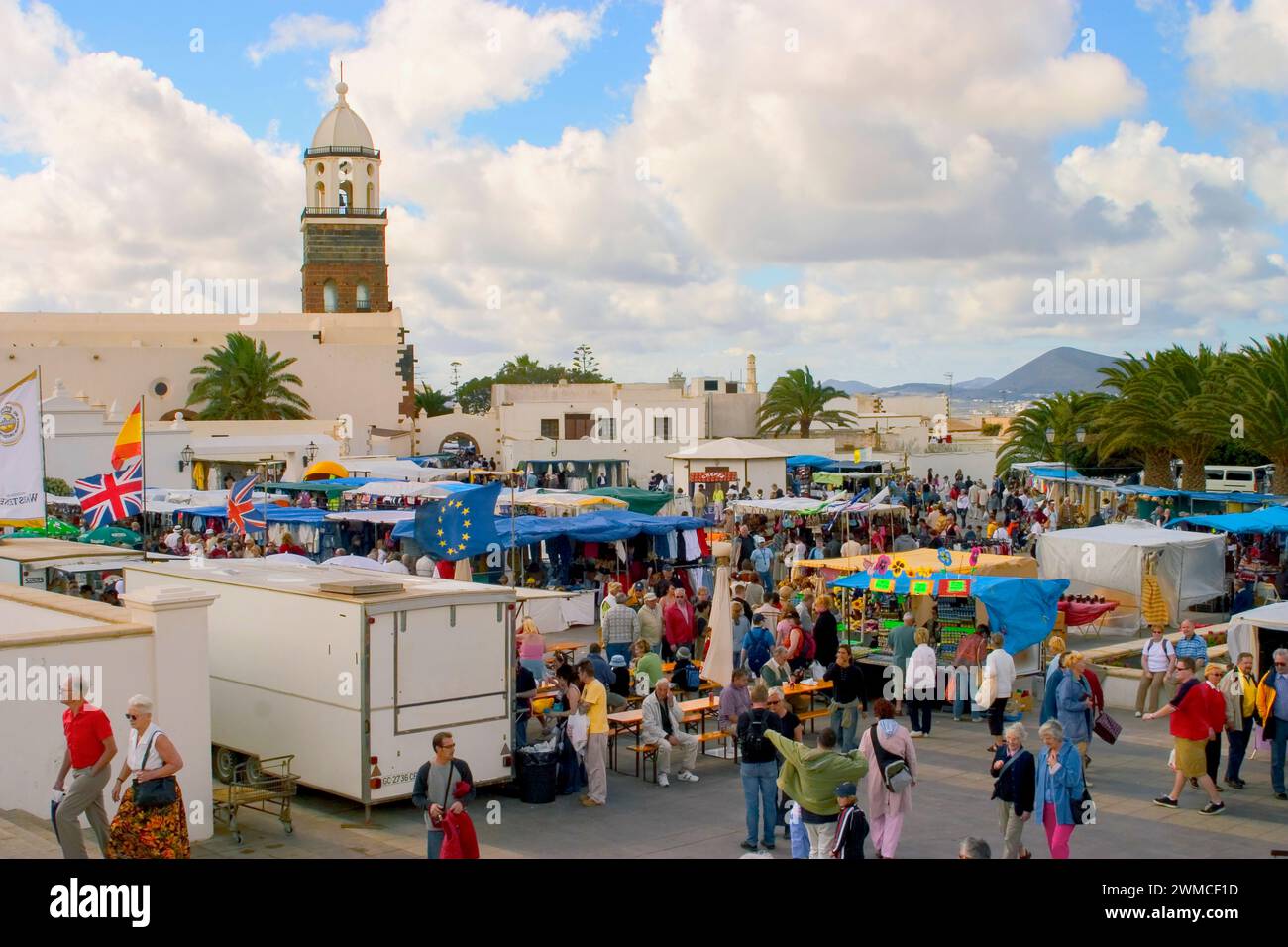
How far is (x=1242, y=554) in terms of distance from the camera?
26.6 metres

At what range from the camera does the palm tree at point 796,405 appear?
60.7 metres

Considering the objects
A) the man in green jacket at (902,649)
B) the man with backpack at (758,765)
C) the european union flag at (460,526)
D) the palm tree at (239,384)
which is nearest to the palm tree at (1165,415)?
the man in green jacket at (902,649)

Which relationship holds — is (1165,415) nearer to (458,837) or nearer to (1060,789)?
(1060,789)

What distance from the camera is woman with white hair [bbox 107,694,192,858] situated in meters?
8.66

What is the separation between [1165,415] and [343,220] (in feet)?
145

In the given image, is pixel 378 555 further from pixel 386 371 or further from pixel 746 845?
pixel 386 371

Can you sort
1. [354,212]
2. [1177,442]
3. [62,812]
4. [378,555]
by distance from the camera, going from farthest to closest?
[354,212] → [1177,442] → [378,555] → [62,812]

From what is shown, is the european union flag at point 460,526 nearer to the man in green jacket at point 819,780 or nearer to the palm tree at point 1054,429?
the man in green jacket at point 819,780

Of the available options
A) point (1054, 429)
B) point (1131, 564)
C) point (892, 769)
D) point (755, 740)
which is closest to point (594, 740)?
point (755, 740)

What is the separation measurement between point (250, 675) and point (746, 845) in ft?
16.4
